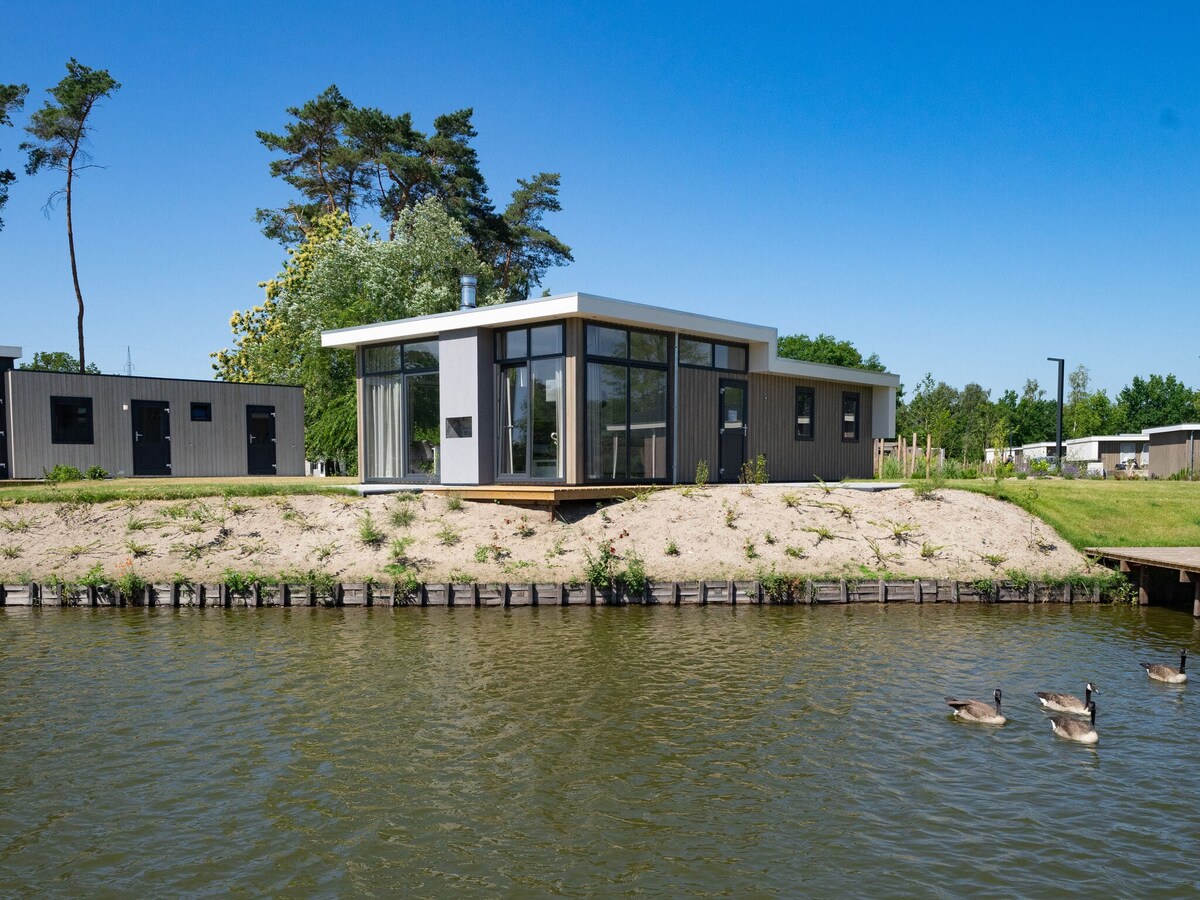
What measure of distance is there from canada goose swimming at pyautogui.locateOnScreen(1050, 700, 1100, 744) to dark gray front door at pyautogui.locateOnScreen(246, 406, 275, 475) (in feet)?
87.6

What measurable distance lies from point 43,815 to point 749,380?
17.6 m

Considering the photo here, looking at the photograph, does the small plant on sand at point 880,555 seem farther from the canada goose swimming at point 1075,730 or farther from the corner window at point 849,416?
the corner window at point 849,416

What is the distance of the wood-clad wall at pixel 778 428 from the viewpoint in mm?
19734

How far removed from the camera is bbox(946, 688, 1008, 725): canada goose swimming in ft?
26.2

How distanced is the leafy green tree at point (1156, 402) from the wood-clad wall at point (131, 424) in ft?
223

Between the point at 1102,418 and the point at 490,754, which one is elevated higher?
the point at 1102,418

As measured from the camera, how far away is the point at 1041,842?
19.0ft

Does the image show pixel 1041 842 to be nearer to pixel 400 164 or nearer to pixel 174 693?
pixel 174 693

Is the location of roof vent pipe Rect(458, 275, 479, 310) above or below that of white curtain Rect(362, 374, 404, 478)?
above

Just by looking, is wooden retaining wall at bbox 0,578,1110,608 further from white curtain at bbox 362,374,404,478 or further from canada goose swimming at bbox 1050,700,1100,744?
canada goose swimming at bbox 1050,700,1100,744

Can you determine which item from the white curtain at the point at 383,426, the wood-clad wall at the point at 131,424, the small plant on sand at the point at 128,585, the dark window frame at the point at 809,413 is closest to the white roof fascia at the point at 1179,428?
the dark window frame at the point at 809,413

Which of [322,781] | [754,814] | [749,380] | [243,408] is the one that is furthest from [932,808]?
[243,408]

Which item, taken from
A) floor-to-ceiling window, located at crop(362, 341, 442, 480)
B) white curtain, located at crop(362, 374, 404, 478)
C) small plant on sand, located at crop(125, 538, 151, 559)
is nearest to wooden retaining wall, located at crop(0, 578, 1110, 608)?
small plant on sand, located at crop(125, 538, 151, 559)

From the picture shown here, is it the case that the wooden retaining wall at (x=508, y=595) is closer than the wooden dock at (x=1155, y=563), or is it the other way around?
the wooden dock at (x=1155, y=563)
